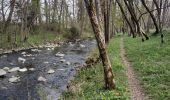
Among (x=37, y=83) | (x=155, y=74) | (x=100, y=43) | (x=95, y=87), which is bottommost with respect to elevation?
(x=37, y=83)

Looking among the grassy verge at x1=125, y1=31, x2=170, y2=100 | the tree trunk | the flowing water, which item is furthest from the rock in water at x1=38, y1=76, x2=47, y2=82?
the tree trunk

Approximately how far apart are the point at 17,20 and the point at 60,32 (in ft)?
41.0

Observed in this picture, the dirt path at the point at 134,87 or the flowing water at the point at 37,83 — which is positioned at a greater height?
the dirt path at the point at 134,87

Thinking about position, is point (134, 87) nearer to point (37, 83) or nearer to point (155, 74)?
point (155, 74)

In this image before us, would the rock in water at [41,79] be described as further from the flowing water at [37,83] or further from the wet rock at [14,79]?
the wet rock at [14,79]

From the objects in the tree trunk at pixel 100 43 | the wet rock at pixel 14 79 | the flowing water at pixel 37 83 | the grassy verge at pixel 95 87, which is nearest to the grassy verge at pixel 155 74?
the grassy verge at pixel 95 87

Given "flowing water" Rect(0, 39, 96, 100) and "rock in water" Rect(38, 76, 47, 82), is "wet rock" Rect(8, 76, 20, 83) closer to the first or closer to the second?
"flowing water" Rect(0, 39, 96, 100)

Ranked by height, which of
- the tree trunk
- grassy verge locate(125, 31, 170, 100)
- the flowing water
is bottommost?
the flowing water

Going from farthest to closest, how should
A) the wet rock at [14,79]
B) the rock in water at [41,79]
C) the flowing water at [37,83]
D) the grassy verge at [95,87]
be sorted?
the wet rock at [14,79], the rock in water at [41,79], the flowing water at [37,83], the grassy verge at [95,87]

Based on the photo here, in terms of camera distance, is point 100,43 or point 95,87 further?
point 95,87

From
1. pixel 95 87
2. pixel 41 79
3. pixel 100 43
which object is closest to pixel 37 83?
pixel 41 79

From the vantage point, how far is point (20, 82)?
18969 mm

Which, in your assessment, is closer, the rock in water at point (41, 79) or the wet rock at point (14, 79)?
the rock in water at point (41, 79)

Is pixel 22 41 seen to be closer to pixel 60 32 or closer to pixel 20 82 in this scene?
pixel 60 32
